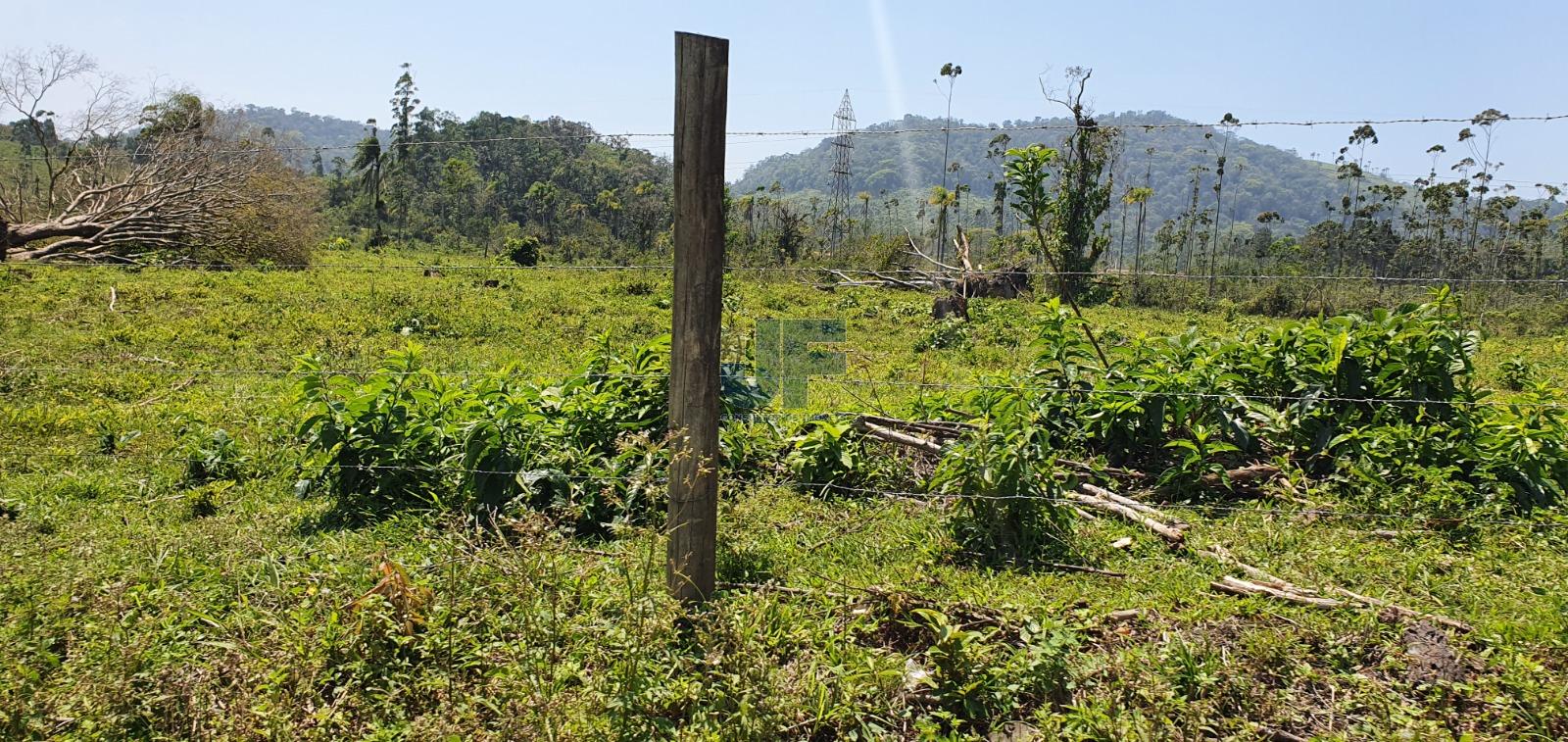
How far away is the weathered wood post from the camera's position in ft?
10.1

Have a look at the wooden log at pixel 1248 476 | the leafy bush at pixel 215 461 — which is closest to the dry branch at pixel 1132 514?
the wooden log at pixel 1248 476

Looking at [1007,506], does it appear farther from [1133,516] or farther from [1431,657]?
[1431,657]

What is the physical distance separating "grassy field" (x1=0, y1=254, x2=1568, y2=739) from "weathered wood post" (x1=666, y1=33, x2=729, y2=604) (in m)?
0.17

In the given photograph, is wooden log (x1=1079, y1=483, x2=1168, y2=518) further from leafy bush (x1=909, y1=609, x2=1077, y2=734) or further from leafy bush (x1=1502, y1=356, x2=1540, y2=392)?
leafy bush (x1=1502, y1=356, x2=1540, y2=392)

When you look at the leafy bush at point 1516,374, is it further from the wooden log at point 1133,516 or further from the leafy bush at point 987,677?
the leafy bush at point 987,677

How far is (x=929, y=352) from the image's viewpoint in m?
11.7

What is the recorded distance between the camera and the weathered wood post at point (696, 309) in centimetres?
307

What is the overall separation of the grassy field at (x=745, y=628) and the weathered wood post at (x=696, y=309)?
6.6 inches

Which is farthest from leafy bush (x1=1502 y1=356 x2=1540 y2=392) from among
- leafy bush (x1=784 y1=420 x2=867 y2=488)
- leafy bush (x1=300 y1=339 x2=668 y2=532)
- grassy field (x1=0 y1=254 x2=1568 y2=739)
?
leafy bush (x1=300 y1=339 x2=668 y2=532)

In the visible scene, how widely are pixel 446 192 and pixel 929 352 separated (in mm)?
46216

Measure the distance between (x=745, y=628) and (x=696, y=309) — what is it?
117 cm

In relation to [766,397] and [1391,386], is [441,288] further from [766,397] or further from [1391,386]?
[1391,386]

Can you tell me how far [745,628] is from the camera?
10.6 feet

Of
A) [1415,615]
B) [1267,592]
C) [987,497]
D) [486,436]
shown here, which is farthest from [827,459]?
[1415,615]
